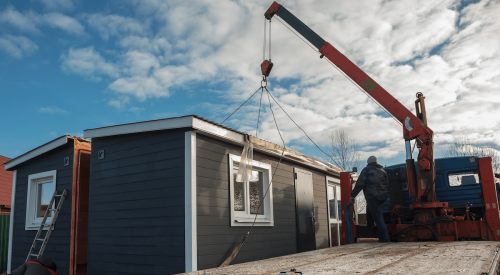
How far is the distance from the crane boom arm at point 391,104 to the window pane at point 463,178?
93 cm

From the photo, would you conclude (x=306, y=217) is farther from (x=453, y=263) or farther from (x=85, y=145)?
(x=453, y=263)

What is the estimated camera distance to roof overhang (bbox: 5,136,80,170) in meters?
7.06

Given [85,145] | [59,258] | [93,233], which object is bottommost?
[59,258]

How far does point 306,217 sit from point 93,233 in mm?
4694

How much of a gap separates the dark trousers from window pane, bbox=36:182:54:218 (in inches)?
249

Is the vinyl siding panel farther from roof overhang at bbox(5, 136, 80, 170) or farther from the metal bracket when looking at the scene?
roof overhang at bbox(5, 136, 80, 170)

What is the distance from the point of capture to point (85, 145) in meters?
7.20

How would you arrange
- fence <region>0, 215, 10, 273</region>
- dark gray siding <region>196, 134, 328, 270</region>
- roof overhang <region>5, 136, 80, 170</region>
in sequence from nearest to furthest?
1. dark gray siding <region>196, 134, 328, 270</region>
2. roof overhang <region>5, 136, 80, 170</region>
3. fence <region>0, 215, 10, 273</region>

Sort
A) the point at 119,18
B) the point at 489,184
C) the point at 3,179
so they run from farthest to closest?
the point at 3,179 < the point at 119,18 < the point at 489,184

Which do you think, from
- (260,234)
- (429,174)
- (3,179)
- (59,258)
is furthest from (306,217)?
(3,179)

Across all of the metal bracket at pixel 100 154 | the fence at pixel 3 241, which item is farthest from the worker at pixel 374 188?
the fence at pixel 3 241

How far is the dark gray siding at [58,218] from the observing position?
686 centimetres

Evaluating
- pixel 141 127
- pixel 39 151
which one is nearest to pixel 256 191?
pixel 141 127

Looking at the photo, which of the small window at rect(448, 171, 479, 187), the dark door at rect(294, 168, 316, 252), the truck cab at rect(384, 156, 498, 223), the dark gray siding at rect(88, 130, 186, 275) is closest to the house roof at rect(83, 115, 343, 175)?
the dark gray siding at rect(88, 130, 186, 275)
